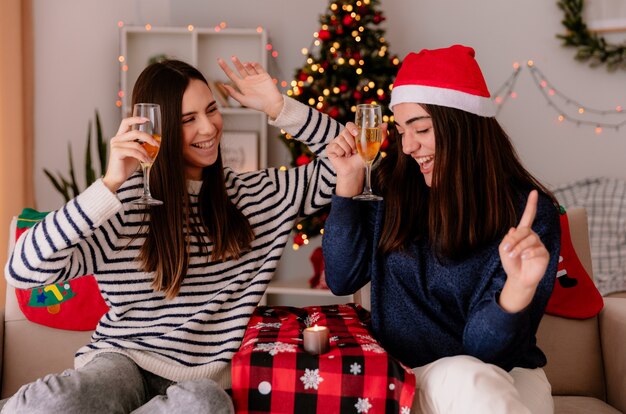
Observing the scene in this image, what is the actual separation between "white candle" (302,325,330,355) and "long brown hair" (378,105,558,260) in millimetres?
385

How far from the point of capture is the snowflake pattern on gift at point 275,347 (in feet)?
4.99

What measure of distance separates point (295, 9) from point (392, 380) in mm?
3241

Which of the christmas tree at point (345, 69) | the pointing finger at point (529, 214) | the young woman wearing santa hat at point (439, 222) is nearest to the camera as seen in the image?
the pointing finger at point (529, 214)

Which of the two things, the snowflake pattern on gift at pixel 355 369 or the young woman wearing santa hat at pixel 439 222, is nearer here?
the snowflake pattern on gift at pixel 355 369

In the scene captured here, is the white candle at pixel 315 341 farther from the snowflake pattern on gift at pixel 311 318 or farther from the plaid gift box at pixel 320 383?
the snowflake pattern on gift at pixel 311 318

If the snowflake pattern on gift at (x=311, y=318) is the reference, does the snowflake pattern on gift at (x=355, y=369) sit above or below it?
above

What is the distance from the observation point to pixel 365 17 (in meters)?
3.85

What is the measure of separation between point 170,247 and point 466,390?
79cm

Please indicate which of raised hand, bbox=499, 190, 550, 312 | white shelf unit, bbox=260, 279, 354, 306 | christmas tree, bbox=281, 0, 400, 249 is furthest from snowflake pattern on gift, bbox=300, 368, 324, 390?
christmas tree, bbox=281, 0, 400, 249

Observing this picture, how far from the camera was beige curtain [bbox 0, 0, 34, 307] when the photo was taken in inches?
140

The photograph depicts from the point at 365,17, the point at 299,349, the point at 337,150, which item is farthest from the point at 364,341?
the point at 365,17

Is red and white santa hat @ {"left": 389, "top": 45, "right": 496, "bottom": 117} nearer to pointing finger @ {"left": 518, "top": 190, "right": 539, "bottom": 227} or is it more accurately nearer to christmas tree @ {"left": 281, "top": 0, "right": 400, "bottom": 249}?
pointing finger @ {"left": 518, "top": 190, "right": 539, "bottom": 227}

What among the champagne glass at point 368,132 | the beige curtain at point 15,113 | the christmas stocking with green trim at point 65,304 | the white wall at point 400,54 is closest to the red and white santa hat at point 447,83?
the champagne glass at point 368,132

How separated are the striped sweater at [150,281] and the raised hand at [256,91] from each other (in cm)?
26
